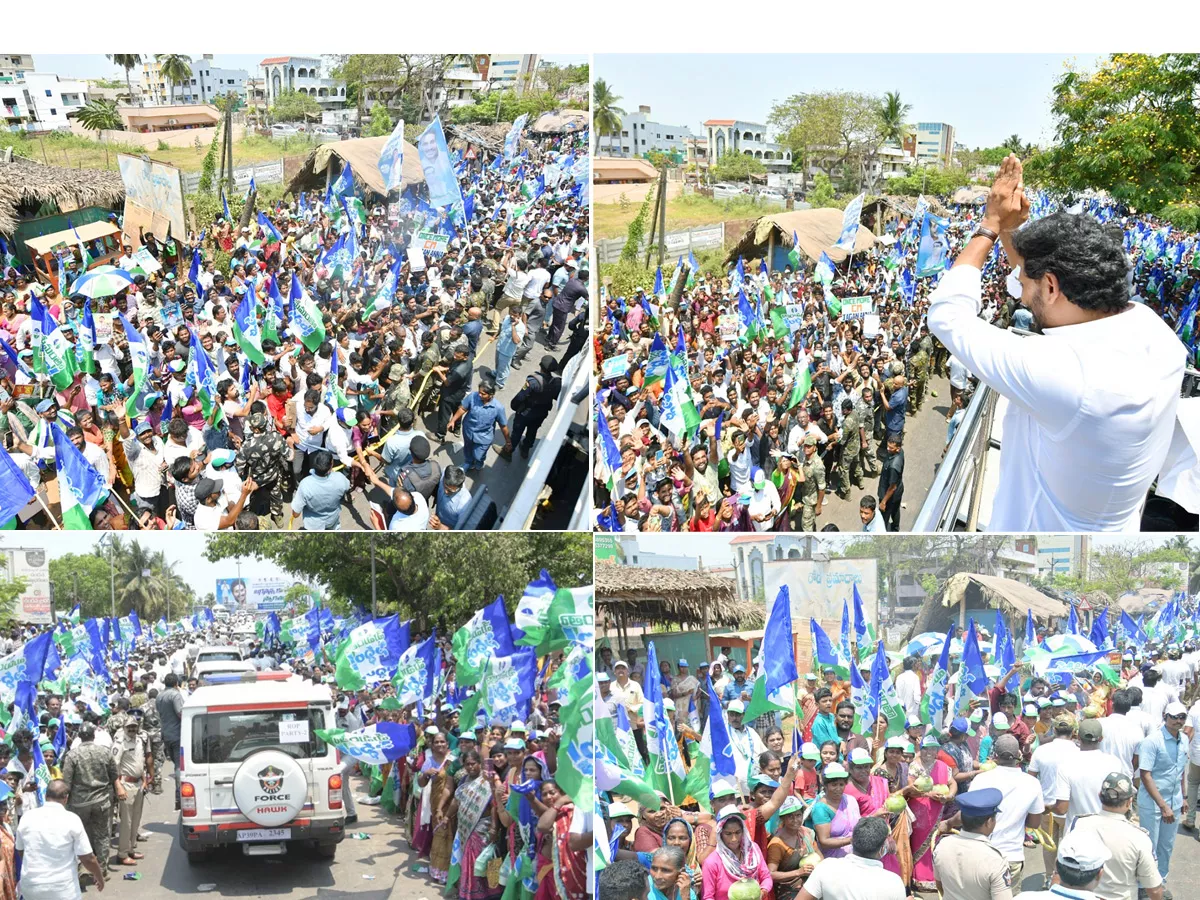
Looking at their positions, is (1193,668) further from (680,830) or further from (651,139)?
(651,139)

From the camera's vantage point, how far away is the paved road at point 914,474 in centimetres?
520

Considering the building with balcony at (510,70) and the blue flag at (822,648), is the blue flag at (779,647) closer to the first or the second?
the blue flag at (822,648)

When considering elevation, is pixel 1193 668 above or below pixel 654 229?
below

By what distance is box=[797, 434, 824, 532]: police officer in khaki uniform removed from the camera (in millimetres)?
5266

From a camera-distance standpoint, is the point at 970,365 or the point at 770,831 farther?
the point at 770,831

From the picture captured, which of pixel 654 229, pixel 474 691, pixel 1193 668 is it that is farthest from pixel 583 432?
pixel 1193 668

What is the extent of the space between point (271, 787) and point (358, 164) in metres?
2.88

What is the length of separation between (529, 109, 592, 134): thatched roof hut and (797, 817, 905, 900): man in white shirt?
3207mm

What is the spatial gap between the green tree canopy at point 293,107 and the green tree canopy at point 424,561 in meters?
1.93

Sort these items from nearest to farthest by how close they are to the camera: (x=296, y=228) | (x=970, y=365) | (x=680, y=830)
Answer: (x=970, y=365) → (x=680, y=830) → (x=296, y=228)

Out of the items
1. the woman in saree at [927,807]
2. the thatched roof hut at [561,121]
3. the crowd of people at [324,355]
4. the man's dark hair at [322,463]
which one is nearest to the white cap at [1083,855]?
the woman in saree at [927,807]

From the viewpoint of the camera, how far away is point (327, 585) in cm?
537

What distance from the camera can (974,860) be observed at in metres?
4.71

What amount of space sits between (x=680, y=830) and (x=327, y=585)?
1935 millimetres
